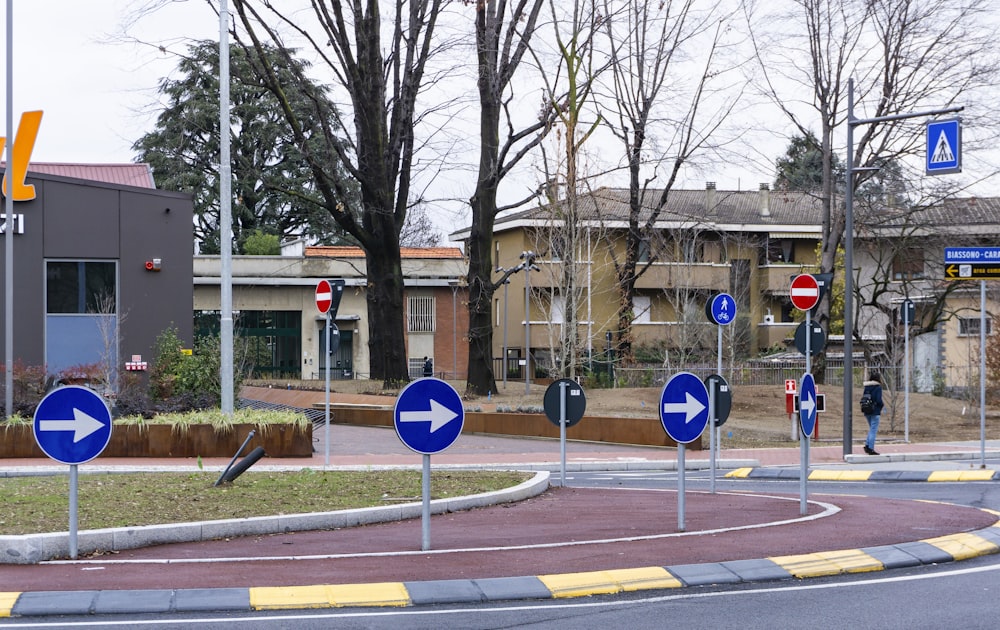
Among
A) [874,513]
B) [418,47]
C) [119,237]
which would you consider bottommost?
[874,513]

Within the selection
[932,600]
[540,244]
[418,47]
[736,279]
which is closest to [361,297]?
[540,244]

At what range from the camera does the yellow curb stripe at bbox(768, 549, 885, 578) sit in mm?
9227

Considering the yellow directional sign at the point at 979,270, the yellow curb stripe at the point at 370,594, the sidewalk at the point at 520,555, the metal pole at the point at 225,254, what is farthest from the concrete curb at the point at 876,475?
the yellow curb stripe at the point at 370,594

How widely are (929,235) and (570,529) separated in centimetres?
3259

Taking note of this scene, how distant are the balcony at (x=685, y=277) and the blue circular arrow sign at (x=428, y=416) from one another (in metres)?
41.2

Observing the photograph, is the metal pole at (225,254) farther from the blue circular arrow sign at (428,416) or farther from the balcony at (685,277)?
the balcony at (685,277)

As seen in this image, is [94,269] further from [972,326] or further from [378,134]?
[972,326]

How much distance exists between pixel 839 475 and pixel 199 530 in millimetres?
11974

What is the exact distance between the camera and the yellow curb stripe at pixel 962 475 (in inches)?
744

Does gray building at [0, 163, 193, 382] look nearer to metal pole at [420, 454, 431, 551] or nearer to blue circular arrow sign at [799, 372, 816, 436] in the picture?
metal pole at [420, 454, 431, 551]

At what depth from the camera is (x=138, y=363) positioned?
31547mm

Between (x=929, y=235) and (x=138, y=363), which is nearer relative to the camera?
(x=138, y=363)

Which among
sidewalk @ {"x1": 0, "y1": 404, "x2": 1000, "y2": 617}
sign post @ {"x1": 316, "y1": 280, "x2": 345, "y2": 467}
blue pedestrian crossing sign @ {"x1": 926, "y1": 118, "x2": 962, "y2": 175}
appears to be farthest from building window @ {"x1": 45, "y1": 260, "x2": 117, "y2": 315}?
blue pedestrian crossing sign @ {"x1": 926, "y1": 118, "x2": 962, "y2": 175}

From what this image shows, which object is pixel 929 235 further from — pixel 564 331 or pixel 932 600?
pixel 932 600
